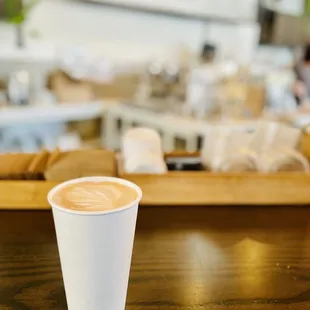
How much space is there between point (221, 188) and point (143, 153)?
177 millimetres

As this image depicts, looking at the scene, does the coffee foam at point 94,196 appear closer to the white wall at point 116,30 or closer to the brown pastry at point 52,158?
the brown pastry at point 52,158

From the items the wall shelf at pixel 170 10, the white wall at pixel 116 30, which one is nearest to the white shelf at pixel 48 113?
the white wall at pixel 116 30

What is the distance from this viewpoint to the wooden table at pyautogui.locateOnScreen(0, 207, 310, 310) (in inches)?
18.7

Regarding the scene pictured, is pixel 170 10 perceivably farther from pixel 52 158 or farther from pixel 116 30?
pixel 52 158

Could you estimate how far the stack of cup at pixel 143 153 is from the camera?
764mm

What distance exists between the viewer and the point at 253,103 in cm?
232

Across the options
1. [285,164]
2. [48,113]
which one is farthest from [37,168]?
[48,113]

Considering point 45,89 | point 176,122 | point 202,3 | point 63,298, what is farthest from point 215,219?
point 202,3

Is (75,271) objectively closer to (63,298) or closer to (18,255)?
(63,298)

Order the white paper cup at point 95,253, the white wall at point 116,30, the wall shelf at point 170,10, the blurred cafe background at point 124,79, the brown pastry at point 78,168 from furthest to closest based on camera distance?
1. the wall shelf at point 170,10
2. the white wall at point 116,30
3. the blurred cafe background at point 124,79
4. the brown pastry at point 78,168
5. the white paper cup at point 95,253

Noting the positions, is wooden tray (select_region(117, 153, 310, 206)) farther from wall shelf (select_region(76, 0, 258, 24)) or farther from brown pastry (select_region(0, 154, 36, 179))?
wall shelf (select_region(76, 0, 258, 24))

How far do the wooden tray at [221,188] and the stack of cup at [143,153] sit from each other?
0.03 m

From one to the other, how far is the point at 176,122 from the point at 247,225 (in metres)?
1.41

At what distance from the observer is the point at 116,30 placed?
288 cm
